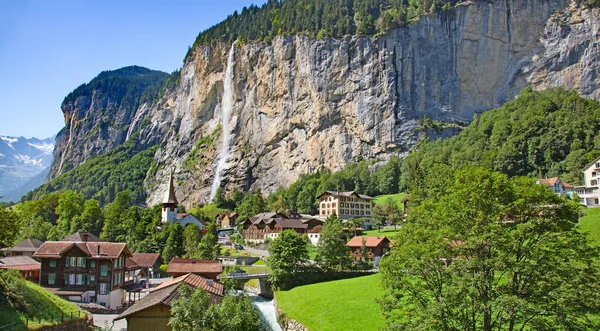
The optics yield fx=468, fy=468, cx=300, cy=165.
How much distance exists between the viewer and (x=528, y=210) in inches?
744

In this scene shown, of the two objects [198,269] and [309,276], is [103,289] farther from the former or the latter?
[309,276]

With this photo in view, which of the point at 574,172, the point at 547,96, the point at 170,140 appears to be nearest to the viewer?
the point at 574,172

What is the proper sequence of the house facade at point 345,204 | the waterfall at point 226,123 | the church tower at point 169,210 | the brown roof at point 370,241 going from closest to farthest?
the brown roof at point 370,241 < the church tower at point 169,210 < the house facade at point 345,204 < the waterfall at point 226,123

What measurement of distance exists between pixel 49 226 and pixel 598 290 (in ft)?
290

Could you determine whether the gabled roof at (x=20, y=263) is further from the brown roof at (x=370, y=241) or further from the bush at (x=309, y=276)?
the brown roof at (x=370, y=241)

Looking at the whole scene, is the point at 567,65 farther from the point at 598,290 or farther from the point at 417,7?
the point at 598,290

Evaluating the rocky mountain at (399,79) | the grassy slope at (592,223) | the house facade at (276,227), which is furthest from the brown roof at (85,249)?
the rocky mountain at (399,79)

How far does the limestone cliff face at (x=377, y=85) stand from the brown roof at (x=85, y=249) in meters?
87.4

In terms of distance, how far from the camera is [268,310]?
1811 inches

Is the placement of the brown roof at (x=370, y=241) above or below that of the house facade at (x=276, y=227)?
below

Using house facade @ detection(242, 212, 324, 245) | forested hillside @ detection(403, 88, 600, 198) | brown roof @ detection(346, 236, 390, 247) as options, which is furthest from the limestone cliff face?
brown roof @ detection(346, 236, 390, 247)

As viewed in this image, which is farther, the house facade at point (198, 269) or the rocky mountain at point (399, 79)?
the rocky mountain at point (399, 79)

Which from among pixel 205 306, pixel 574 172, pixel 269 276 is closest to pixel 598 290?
pixel 205 306

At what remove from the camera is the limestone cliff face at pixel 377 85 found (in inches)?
4909
